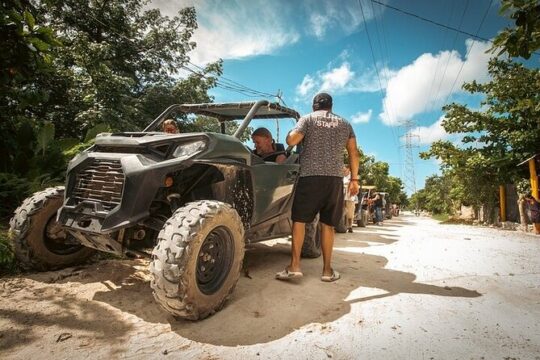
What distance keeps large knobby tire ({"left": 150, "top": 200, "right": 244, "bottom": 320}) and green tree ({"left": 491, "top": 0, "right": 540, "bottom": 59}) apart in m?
3.05

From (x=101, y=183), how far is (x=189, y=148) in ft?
2.56

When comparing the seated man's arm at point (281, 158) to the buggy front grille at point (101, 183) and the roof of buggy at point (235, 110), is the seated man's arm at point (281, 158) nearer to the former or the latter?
the roof of buggy at point (235, 110)

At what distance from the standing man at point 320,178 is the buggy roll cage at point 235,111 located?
Result: 56 centimetres

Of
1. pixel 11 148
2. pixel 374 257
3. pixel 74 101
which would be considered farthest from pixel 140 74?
pixel 374 257

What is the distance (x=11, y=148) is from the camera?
597 cm

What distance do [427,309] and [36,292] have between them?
3.36 metres

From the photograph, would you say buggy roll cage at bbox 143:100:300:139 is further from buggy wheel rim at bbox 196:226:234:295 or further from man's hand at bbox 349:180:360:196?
man's hand at bbox 349:180:360:196

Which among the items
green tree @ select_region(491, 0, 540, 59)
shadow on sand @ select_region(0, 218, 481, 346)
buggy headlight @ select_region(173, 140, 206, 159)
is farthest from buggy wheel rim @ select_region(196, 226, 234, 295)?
green tree @ select_region(491, 0, 540, 59)

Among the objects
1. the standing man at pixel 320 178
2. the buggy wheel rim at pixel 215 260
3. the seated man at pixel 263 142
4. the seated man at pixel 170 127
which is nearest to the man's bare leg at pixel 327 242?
the standing man at pixel 320 178

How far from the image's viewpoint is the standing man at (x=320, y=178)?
344cm

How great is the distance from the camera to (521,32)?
2945mm

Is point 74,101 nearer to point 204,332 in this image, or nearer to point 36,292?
point 36,292

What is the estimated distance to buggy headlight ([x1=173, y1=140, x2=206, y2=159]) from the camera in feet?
8.54

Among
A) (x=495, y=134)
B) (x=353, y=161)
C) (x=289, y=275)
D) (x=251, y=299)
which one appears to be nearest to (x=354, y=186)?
(x=353, y=161)
